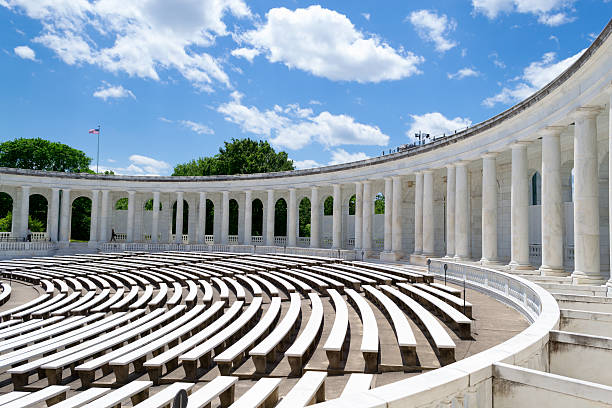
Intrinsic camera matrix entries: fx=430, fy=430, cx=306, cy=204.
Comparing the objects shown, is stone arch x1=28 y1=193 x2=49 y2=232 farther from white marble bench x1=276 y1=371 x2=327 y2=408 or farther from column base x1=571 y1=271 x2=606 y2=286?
white marble bench x1=276 y1=371 x2=327 y2=408

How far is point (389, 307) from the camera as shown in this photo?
61.3ft

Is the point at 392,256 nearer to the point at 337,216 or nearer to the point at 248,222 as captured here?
the point at 337,216

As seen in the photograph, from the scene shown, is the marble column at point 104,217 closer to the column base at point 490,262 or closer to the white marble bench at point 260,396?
the column base at point 490,262

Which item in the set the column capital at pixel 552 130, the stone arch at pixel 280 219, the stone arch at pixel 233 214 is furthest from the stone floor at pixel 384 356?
the stone arch at pixel 233 214

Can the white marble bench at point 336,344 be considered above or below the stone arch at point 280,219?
below

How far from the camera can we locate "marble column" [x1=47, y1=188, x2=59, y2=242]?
65625 mm

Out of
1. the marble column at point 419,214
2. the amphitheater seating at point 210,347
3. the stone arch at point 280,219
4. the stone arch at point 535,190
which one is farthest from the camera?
the stone arch at point 280,219

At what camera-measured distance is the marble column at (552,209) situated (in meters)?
28.1

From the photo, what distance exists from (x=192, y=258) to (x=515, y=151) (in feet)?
116

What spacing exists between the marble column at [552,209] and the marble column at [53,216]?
6554 cm

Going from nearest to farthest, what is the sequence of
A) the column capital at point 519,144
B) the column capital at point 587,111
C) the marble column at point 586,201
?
the marble column at point 586,201, the column capital at point 587,111, the column capital at point 519,144

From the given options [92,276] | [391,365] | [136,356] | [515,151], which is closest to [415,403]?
[391,365]

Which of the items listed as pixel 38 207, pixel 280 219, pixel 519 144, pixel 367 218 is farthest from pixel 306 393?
pixel 38 207

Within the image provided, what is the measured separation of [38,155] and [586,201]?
115 meters
